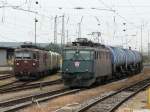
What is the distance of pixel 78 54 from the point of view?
32.2 m

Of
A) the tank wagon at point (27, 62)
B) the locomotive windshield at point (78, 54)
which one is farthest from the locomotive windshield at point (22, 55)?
the locomotive windshield at point (78, 54)

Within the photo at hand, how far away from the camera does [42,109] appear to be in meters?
19.0

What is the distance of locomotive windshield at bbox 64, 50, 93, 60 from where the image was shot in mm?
32156

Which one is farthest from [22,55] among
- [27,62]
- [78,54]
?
[78,54]

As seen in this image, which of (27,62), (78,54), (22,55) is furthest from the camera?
(27,62)

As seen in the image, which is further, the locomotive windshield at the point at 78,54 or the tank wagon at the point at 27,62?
the tank wagon at the point at 27,62

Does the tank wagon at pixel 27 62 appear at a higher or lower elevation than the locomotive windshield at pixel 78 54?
lower

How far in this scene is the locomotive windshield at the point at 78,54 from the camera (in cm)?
3216

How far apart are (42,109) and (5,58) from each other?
203 ft

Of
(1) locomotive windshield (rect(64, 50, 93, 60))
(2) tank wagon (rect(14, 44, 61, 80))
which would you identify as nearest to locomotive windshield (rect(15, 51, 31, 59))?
(2) tank wagon (rect(14, 44, 61, 80))

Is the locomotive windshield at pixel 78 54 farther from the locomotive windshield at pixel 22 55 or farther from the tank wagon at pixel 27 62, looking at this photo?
the locomotive windshield at pixel 22 55

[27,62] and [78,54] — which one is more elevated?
[78,54]

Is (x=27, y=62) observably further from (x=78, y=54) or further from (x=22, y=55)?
(x=78, y=54)

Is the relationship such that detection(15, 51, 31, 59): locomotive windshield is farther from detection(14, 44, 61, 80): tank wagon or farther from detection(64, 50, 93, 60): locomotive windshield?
detection(64, 50, 93, 60): locomotive windshield
